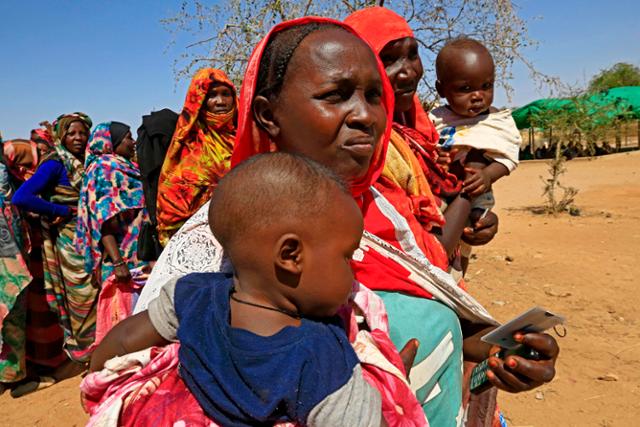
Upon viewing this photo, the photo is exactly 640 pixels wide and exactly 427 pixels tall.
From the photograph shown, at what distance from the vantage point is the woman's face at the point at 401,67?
6.92 ft

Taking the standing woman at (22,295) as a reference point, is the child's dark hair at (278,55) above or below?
above

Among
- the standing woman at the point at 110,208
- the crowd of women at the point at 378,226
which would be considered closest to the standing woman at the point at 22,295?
the standing woman at the point at 110,208

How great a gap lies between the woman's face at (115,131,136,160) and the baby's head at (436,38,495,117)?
3.51 metres

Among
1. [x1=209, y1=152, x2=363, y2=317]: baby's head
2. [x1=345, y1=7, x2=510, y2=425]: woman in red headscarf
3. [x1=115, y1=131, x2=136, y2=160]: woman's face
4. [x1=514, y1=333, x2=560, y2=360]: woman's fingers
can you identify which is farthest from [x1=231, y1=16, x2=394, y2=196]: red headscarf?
[x1=115, y1=131, x2=136, y2=160]: woman's face

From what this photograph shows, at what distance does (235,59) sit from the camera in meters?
6.53

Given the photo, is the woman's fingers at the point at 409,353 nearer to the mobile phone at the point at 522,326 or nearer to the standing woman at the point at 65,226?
the mobile phone at the point at 522,326

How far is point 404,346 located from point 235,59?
5767 millimetres

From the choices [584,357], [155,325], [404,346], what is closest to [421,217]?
[404,346]

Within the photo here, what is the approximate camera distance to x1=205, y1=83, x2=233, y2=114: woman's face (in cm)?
432

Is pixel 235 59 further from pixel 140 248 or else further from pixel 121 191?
pixel 140 248

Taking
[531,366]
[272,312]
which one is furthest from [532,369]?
[272,312]

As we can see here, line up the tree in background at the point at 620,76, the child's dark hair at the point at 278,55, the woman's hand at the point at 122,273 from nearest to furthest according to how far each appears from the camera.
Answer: the child's dark hair at the point at 278,55
the woman's hand at the point at 122,273
the tree in background at the point at 620,76

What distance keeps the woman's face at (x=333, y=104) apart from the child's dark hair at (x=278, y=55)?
0.07ft

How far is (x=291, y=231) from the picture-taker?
1130 mm
